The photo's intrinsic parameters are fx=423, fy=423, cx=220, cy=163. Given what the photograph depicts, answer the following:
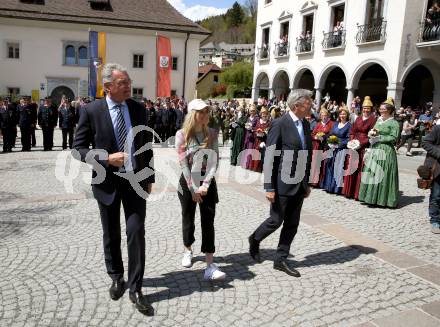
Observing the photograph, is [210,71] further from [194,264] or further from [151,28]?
[194,264]

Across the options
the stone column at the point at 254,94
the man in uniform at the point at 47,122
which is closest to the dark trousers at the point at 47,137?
the man in uniform at the point at 47,122

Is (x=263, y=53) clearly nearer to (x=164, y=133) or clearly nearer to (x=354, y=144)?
(x=164, y=133)

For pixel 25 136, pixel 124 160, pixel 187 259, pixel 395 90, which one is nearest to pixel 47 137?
pixel 25 136

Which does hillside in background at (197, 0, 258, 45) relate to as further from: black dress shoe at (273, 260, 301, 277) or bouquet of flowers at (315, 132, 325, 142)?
black dress shoe at (273, 260, 301, 277)

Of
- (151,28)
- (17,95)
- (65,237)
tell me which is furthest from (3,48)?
(65,237)

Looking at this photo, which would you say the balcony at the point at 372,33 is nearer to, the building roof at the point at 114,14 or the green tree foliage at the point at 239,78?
the building roof at the point at 114,14

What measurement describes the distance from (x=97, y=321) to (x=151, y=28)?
32.2 metres

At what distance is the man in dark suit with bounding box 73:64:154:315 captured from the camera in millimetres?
3561

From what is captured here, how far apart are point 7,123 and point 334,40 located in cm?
1680

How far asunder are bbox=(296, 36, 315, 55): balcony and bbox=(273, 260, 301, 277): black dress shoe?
2181cm

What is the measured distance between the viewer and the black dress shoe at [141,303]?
3.54 m

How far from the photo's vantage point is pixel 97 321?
3418 mm

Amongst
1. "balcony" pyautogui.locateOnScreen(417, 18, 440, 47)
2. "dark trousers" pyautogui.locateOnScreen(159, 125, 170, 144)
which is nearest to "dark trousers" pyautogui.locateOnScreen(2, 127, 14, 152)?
"dark trousers" pyautogui.locateOnScreen(159, 125, 170, 144)

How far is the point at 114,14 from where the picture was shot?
33.7m
